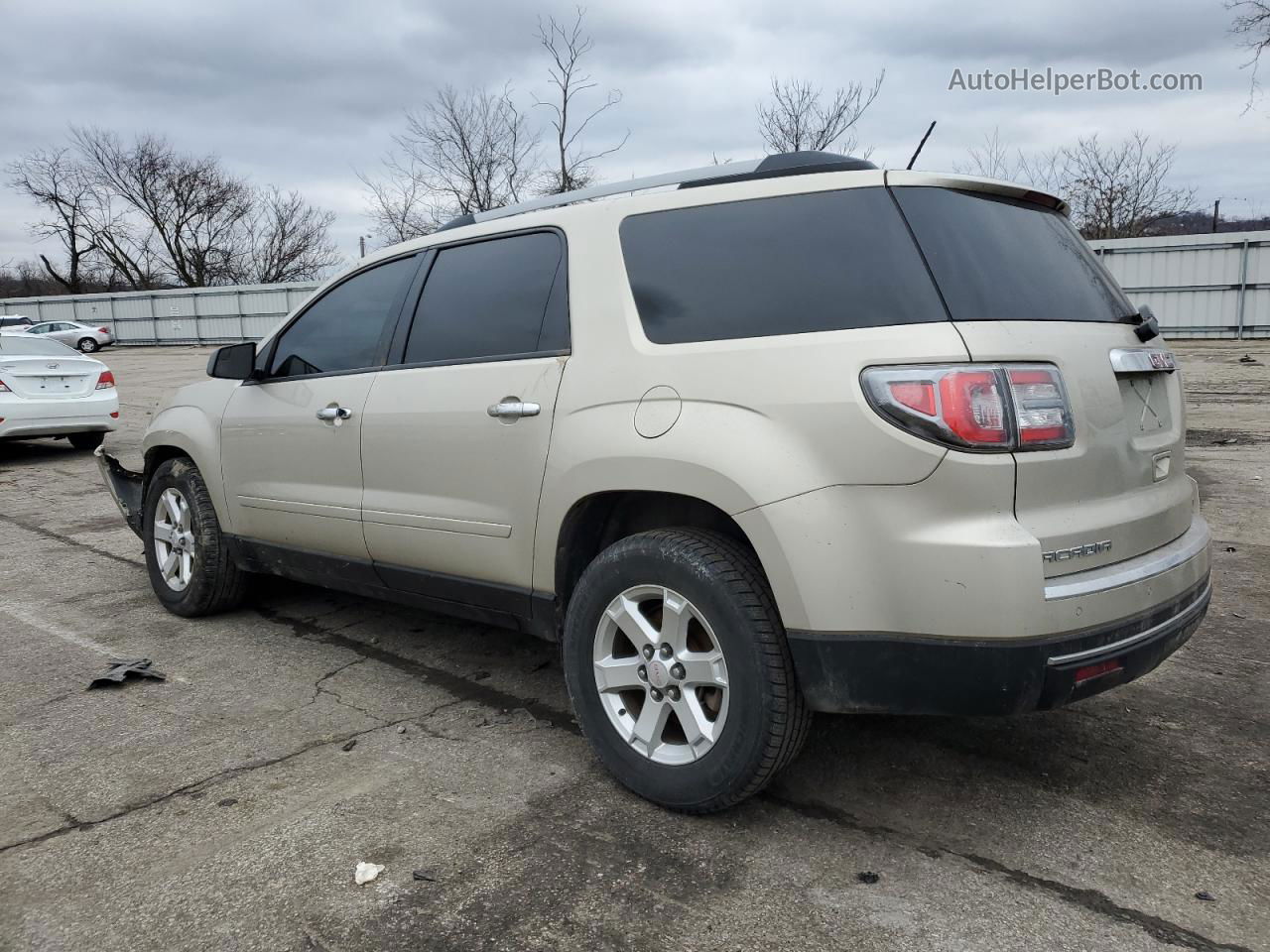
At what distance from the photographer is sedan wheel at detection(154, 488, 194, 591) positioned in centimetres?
491

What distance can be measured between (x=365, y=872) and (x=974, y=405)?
1.95m

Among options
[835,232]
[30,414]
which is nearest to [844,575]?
[835,232]

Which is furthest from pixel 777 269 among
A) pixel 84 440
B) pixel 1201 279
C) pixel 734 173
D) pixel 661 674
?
pixel 1201 279

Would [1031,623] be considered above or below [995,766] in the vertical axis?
above

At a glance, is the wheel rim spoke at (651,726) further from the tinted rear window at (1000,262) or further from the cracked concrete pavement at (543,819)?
the tinted rear window at (1000,262)

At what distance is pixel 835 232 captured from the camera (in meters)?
2.68

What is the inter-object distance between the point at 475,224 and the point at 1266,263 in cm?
2225

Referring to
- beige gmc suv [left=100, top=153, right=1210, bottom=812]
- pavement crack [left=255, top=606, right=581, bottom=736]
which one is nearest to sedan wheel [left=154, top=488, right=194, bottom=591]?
pavement crack [left=255, top=606, right=581, bottom=736]

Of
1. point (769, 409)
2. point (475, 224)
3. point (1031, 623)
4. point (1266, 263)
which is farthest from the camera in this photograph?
point (1266, 263)

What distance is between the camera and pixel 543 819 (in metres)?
2.82

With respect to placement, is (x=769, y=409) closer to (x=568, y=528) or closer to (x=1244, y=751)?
(x=568, y=528)

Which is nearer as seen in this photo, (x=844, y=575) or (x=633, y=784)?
(x=844, y=575)

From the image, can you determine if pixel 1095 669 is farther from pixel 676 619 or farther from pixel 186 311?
pixel 186 311

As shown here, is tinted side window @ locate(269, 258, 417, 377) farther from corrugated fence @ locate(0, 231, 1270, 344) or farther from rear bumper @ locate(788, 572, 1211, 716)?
corrugated fence @ locate(0, 231, 1270, 344)
